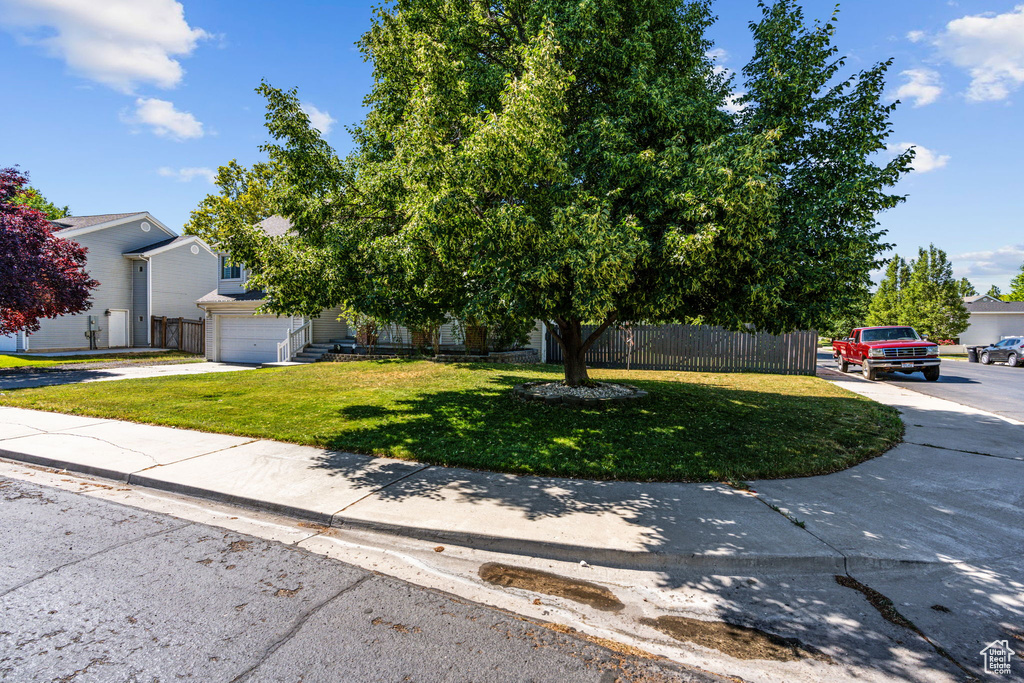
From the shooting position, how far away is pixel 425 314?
322 inches

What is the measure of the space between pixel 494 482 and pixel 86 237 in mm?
30204

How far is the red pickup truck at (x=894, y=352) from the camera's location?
15.2 m

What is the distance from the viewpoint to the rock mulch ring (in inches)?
353

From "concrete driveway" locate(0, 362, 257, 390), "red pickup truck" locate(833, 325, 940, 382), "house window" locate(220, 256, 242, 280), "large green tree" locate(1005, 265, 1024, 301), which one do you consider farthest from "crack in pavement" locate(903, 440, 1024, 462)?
→ "large green tree" locate(1005, 265, 1024, 301)

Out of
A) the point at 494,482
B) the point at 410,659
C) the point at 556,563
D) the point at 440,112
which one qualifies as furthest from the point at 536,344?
the point at 410,659

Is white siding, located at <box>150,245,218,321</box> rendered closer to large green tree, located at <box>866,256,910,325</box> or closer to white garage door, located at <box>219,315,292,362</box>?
white garage door, located at <box>219,315,292,362</box>

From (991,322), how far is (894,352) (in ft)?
123

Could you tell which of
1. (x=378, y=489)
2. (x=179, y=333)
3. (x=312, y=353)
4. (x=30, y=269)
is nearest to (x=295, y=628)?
(x=378, y=489)

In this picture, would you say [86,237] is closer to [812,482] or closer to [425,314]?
[425,314]

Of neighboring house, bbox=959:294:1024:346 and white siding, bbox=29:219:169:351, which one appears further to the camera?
neighboring house, bbox=959:294:1024:346

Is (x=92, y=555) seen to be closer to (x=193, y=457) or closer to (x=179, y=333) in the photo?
(x=193, y=457)

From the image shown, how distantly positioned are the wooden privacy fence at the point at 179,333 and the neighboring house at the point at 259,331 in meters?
4.27

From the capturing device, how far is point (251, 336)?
20.9 metres

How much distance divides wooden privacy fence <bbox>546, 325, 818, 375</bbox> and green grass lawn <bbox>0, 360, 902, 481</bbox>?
3.39 meters
